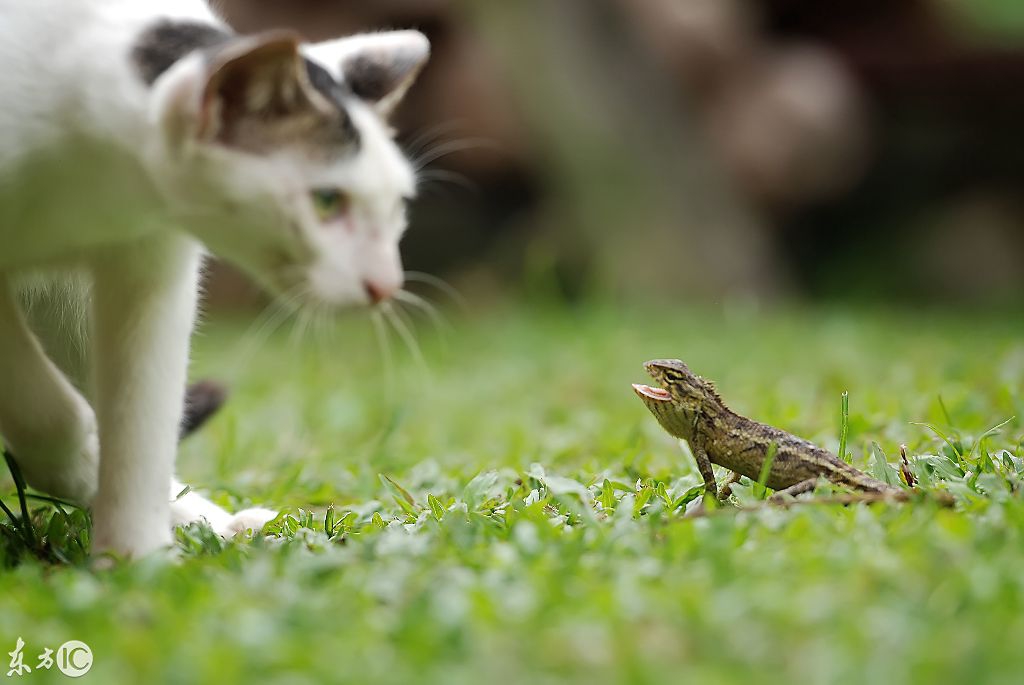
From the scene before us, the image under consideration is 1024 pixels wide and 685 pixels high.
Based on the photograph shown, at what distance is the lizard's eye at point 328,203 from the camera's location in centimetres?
226

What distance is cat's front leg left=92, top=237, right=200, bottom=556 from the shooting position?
2574 millimetres

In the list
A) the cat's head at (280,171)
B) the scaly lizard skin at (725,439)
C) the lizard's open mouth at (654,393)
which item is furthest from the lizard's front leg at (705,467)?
the cat's head at (280,171)

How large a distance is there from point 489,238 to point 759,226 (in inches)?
83.4

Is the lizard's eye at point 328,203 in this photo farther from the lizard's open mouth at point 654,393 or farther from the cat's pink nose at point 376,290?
the lizard's open mouth at point 654,393

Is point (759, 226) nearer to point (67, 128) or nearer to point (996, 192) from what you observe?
point (996, 192)

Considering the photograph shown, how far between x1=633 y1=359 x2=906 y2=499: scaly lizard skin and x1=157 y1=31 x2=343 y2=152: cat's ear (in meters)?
0.99

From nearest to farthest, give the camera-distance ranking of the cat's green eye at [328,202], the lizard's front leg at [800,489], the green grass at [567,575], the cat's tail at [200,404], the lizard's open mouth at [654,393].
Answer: the green grass at [567,575] → the cat's green eye at [328,202] → the lizard's front leg at [800,489] → the lizard's open mouth at [654,393] → the cat's tail at [200,404]

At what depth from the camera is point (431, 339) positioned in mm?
7406

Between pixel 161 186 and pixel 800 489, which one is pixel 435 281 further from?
pixel 800 489

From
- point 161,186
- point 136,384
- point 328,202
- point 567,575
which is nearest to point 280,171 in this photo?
point 328,202

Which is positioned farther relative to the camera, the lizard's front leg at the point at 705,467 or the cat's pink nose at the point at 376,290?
the lizard's front leg at the point at 705,467

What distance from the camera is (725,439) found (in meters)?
2.73

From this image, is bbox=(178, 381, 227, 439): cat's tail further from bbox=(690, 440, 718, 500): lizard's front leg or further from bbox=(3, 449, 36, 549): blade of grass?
bbox=(690, 440, 718, 500): lizard's front leg

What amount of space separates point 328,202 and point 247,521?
2.97 feet
